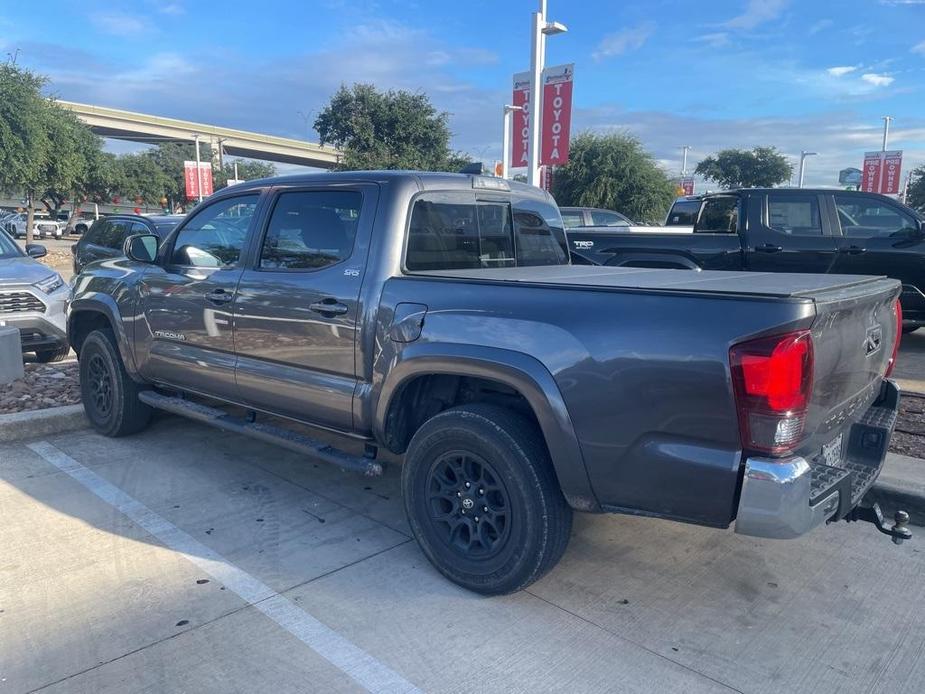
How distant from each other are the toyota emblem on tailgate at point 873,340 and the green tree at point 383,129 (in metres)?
25.7

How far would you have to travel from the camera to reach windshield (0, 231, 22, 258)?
830cm

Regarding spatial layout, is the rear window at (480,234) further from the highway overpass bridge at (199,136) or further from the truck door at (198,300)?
the highway overpass bridge at (199,136)

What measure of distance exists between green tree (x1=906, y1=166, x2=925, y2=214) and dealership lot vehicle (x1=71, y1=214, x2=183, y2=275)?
46832 millimetres

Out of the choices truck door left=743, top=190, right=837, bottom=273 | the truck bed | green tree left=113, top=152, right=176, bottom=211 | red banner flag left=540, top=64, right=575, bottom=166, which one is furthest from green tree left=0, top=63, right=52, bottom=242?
green tree left=113, top=152, right=176, bottom=211

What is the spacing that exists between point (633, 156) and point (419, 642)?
29.3 metres

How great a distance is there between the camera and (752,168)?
176 ft

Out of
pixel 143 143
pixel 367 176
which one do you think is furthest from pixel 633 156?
pixel 143 143

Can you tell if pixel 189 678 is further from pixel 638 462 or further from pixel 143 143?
pixel 143 143

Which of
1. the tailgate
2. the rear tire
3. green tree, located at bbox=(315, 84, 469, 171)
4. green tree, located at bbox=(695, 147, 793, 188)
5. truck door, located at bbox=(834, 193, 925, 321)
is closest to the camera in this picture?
the tailgate

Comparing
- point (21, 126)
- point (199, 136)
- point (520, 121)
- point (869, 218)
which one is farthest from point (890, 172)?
point (199, 136)

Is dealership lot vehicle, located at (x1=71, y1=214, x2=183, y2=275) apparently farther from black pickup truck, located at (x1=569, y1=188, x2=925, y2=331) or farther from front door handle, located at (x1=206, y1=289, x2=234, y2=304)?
front door handle, located at (x1=206, y1=289, x2=234, y2=304)

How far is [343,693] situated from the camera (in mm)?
2594

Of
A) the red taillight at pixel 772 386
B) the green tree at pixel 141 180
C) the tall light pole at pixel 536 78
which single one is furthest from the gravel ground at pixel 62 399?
the green tree at pixel 141 180

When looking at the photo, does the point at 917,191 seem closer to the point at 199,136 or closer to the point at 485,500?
the point at 485,500
